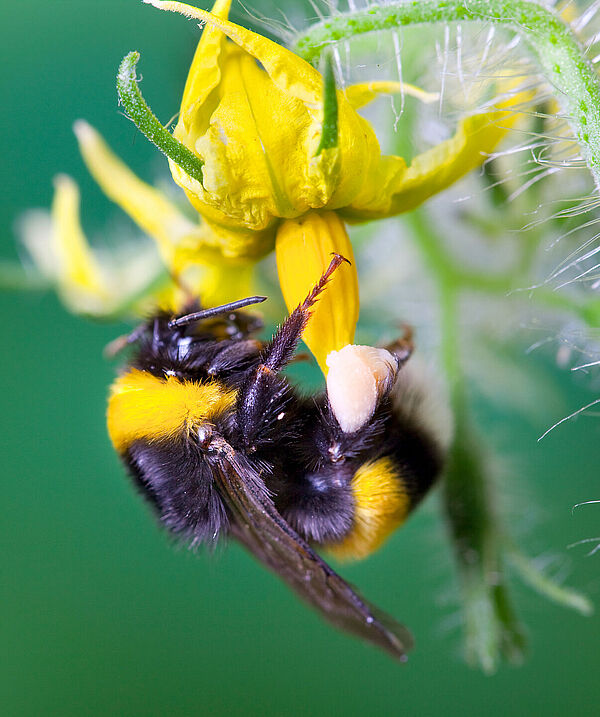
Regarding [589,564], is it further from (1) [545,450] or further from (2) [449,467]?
(2) [449,467]

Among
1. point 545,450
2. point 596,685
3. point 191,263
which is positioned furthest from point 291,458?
point 596,685

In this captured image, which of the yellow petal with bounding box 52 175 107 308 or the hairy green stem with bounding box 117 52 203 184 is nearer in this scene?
the hairy green stem with bounding box 117 52 203 184

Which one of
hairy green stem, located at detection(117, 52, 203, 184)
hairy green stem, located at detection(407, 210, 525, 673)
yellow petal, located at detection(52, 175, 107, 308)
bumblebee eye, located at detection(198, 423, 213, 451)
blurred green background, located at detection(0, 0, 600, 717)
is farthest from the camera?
blurred green background, located at detection(0, 0, 600, 717)

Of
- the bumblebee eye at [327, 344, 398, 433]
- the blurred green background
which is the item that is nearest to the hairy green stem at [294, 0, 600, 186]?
the bumblebee eye at [327, 344, 398, 433]

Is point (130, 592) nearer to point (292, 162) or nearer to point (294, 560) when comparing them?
point (294, 560)

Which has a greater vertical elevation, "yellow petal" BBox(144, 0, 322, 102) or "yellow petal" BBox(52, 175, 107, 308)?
"yellow petal" BBox(144, 0, 322, 102)

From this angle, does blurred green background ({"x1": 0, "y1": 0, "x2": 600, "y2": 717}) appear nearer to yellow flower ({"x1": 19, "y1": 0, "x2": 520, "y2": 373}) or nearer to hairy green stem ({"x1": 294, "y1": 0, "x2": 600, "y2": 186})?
yellow flower ({"x1": 19, "y1": 0, "x2": 520, "y2": 373})

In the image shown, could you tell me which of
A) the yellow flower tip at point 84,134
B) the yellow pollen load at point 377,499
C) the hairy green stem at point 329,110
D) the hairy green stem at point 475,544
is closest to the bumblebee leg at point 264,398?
the yellow pollen load at point 377,499
